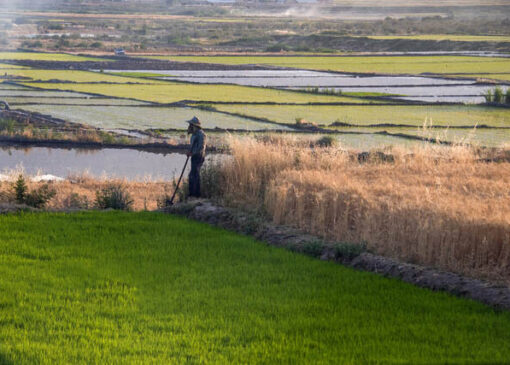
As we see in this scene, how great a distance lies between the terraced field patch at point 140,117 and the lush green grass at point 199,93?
8.82 ft

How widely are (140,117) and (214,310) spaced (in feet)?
72.2

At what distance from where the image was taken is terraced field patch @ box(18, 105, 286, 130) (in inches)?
1056

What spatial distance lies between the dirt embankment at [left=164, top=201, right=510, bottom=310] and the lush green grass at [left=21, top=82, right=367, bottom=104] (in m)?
21.0

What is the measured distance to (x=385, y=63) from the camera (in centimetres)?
5272

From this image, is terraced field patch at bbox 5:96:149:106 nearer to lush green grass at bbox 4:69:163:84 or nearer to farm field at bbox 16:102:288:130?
farm field at bbox 16:102:288:130

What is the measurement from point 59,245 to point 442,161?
8002 millimetres

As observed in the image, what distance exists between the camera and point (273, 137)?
66.4ft

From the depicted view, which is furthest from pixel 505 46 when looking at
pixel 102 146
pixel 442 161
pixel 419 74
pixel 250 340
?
pixel 250 340

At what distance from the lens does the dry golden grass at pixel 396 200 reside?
29.6ft

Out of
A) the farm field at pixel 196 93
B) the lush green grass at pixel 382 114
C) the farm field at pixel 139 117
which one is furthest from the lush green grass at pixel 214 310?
the farm field at pixel 196 93

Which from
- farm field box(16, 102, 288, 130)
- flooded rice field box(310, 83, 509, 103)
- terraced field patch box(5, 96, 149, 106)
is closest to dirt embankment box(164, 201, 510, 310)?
farm field box(16, 102, 288, 130)

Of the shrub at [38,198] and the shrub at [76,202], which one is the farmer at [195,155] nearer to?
the shrub at [76,202]

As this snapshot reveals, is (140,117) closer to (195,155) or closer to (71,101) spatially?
(71,101)

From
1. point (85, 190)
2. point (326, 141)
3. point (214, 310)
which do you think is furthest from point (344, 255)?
point (326, 141)
